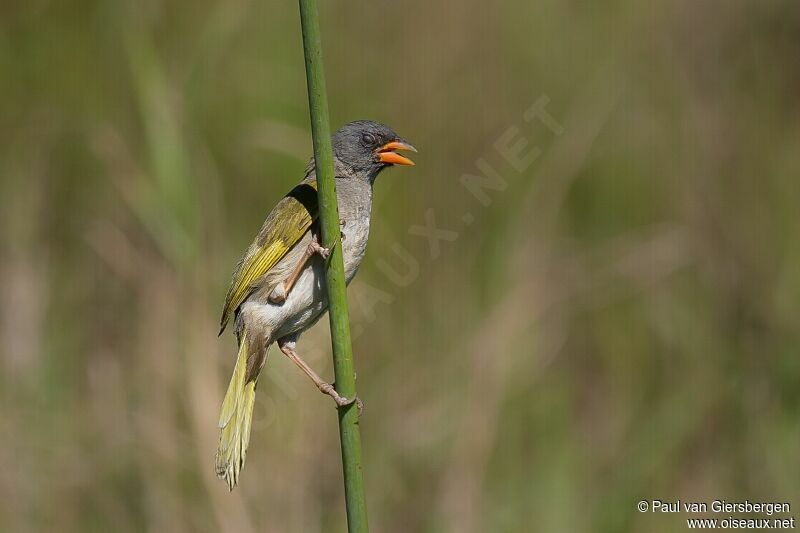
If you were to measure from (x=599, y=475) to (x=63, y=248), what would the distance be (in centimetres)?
386

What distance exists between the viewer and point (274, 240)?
14.6ft

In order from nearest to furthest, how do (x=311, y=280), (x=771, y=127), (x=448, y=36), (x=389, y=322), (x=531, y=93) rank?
(x=311, y=280) < (x=389, y=322) < (x=771, y=127) < (x=531, y=93) < (x=448, y=36)

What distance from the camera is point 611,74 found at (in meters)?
8.24

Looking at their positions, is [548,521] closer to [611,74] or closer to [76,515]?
[76,515]

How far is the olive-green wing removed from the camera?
14.5 feet

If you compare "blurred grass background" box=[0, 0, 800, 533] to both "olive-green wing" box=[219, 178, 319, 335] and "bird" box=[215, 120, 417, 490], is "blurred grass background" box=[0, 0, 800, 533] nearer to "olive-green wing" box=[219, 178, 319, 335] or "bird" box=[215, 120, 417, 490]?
"bird" box=[215, 120, 417, 490]

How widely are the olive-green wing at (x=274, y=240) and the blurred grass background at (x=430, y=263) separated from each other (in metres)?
1.08

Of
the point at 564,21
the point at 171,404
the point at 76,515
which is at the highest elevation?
the point at 564,21

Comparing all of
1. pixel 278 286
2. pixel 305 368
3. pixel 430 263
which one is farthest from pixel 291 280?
pixel 430 263

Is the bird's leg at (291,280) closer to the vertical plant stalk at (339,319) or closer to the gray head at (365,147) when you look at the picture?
the gray head at (365,147)

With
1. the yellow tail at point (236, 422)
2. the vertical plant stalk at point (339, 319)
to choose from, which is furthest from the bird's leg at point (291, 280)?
the vertical plant stalk at point (339, 319)

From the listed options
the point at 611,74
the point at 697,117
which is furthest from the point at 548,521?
the point at 611,74

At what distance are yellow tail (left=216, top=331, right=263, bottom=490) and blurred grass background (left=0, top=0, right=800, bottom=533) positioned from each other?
0.89 meters

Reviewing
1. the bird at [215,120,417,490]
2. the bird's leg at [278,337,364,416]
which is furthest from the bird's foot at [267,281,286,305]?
the bird's leg at [278,337,364,416]
